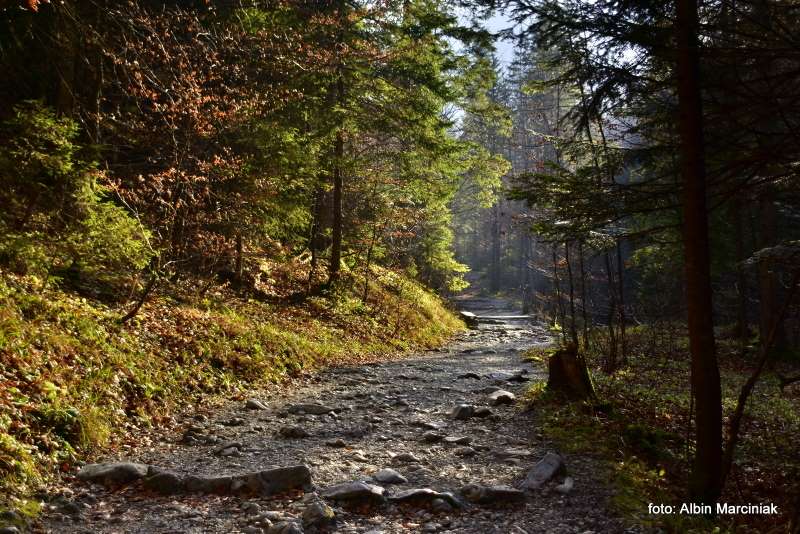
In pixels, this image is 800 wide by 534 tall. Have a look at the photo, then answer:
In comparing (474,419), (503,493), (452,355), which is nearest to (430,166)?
(452,355)

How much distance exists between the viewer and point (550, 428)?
25.0 feet

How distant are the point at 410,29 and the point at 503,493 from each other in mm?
13960

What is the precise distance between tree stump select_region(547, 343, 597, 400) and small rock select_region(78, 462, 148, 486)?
6.57 metres

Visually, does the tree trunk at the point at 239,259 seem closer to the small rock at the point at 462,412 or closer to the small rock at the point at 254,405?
the small rock at the point at 254,405

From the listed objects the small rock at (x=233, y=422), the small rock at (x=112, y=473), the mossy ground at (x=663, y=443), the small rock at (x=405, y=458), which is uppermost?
the small rock at (x=112, y=473)

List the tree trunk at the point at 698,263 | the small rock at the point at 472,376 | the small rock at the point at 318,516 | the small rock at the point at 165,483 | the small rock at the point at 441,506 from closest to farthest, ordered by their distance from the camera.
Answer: the small rock at the point at 318,516
the small rock at the point at 441,506
the small rock at the point at 165,483
the tree trunk at the point at 698,263
the small rock at the point at 472,376

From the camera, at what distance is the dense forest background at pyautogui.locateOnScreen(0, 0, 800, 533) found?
5.89 metres

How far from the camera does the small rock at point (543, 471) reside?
17.9ft

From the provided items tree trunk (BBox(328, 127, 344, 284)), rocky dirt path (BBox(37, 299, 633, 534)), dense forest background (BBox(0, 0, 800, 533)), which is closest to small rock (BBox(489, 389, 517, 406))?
rocky dirt path (BBox(37, 299, 633, 534))

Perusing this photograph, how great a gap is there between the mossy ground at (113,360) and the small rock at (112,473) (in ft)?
1.03

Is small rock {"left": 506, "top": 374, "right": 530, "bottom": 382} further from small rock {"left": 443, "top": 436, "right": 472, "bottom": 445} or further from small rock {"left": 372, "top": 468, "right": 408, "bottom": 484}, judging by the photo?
small rock {"left": 372, "top": 468, "right": 408, "bottom": 484}

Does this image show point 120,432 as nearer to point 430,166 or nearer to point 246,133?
point 246,133

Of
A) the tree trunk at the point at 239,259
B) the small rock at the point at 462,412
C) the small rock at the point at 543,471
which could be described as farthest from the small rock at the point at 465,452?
the tree trunk at the point at 239,259

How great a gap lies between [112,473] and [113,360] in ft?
9.09
